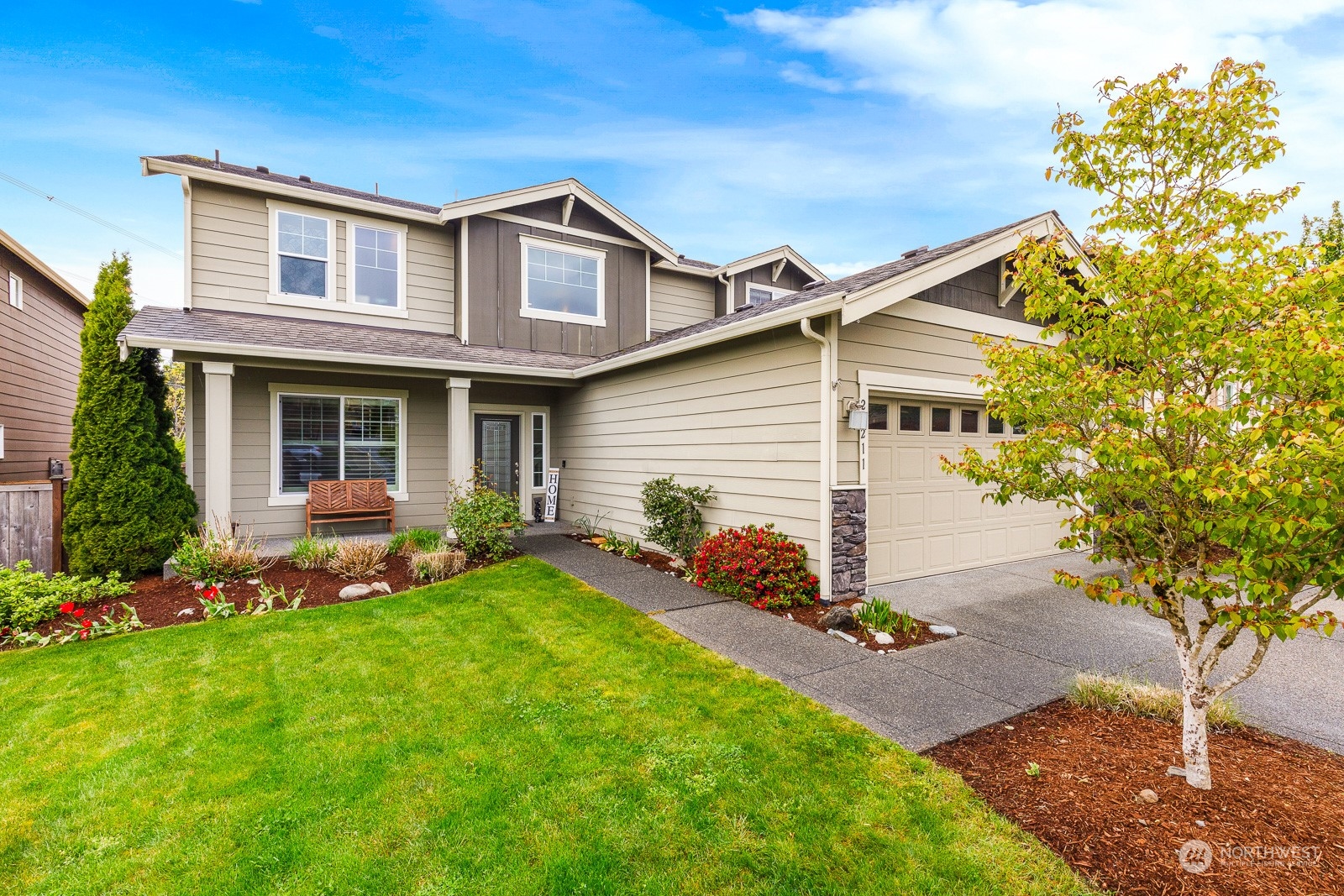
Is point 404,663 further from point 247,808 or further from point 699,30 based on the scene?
point 699,30

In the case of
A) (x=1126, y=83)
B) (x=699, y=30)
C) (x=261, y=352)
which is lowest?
(x=261, y=352)

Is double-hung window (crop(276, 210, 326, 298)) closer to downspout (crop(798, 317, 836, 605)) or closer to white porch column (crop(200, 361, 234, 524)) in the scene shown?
white porch column (crop(200, 361, 234, 524))

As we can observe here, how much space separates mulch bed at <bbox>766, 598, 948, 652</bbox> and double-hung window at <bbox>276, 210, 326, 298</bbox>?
8.74 meters

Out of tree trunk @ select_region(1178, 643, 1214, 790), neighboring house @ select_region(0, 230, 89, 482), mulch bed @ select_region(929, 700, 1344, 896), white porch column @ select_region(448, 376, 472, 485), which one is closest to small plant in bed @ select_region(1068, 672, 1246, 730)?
mulch bed @ select_region(929, 700, 1344, 896)

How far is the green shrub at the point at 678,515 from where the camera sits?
7.22m

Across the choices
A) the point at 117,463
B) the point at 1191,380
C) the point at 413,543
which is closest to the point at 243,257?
the point at 117,463

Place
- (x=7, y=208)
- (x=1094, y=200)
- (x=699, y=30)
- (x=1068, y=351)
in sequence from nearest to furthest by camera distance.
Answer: (x=1068, y=351) → (x=1094, y=200) → (x=699, y=30) → (x=7, y=208)

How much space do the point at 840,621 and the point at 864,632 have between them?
24cm

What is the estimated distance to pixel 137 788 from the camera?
2.74 metres

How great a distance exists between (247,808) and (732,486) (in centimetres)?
510

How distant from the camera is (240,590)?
243 inches

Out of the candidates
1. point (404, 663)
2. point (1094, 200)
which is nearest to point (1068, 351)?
point (1094, 200)

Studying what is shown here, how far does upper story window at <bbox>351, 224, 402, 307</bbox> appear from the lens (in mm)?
9430

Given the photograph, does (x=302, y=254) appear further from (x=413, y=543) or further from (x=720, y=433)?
(x=720, y=433)
